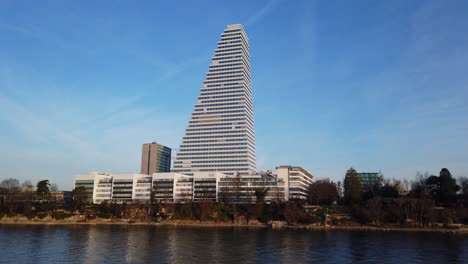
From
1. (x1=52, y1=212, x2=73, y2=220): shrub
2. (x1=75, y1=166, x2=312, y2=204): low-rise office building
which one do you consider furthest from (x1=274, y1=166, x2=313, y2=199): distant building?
(x1=52, y1=212, x2=73, y2=220): shrub

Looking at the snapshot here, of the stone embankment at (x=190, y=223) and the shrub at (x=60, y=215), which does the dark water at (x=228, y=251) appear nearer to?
the stone embankment at (x=190, y=223)

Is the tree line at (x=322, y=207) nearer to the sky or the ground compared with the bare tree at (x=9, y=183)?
nearer to the ground

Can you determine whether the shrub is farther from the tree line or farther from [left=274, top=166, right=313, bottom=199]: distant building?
[left=274, top=166, right=313, bottom=199]: distant building

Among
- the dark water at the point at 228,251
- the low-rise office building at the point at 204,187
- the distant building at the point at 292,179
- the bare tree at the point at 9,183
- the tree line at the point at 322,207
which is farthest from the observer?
the bare tree at the point at 9,183

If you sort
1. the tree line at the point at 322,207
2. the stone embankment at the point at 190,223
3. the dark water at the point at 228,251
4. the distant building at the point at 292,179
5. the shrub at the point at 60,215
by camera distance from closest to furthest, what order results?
the dark water at the point at 228,251 → the stone embankment at the point at 190,223 → the tree line at the point at 322,207 → the shrub at the point at 60,215 → the distant building at the point at 292,179

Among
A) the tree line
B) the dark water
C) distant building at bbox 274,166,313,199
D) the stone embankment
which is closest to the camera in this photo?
the dark water

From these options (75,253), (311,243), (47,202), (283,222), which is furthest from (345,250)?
(47,202)

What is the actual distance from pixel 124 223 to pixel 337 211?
290ft

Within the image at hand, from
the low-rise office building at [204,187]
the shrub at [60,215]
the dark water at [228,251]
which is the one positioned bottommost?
the dark water at [228,251]

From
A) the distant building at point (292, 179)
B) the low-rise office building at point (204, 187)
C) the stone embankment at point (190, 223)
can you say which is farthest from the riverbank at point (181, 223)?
the distant building at point (292, 179)

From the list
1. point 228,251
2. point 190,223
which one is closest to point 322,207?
point 190,223

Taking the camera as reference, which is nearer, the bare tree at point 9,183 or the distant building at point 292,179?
the distant building at point 292,179

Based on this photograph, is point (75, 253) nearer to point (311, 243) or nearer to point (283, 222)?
point (311, 243)

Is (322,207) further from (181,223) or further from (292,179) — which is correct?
(181,223)
